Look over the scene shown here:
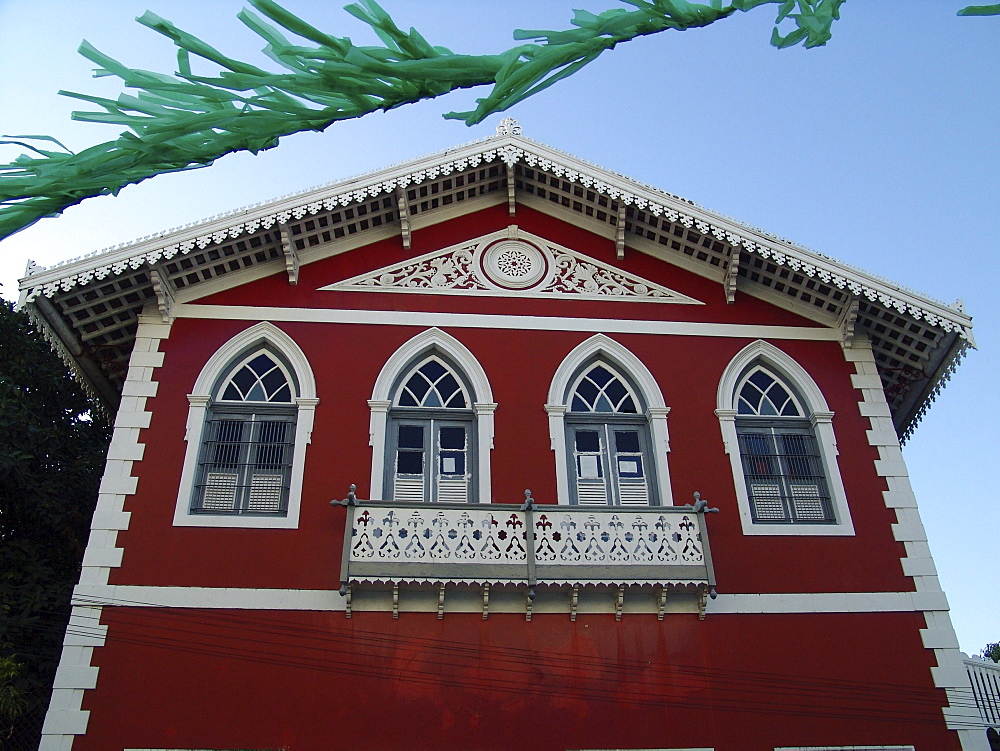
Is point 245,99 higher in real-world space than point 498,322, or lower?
lower

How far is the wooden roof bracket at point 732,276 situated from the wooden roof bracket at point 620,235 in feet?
5.40

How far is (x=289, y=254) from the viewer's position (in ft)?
44.1

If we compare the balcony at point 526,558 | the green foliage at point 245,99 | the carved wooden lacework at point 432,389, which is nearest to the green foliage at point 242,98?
the green foliage at point 245,99

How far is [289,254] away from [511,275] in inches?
132

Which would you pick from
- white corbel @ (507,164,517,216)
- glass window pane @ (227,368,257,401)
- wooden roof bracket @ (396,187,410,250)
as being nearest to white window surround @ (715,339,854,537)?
white corbel @ (507,164,517,216)

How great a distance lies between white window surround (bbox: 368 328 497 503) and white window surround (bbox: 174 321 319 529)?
90cm

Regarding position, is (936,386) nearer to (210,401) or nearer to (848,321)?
(848,321)

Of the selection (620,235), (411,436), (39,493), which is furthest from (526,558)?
(39,493)

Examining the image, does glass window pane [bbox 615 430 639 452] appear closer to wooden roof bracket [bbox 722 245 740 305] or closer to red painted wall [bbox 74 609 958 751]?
red painted wall [bbox 74 609 958 751]

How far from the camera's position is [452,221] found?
1459 centimetres

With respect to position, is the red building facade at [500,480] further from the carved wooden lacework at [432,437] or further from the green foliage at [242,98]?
the green foliage at [242,98]

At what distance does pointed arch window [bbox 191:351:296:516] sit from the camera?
39.1ft

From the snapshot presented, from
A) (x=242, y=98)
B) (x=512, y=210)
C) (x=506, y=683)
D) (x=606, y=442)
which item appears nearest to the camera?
(x=242, y=98)

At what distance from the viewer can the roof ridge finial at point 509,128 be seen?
14.2 m
